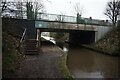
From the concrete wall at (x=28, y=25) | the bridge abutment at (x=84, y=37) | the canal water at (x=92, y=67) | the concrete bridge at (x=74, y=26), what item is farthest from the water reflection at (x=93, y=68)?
the bridge abutment at (x=84, y=37)

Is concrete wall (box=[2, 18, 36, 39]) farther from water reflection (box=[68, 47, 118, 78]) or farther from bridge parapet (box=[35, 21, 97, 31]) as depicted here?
water reflection (box=[68, 47, 118, 78])

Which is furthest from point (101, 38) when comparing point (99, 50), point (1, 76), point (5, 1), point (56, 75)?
point (1, 76)

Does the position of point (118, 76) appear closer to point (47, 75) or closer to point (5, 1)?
point (47, 75)

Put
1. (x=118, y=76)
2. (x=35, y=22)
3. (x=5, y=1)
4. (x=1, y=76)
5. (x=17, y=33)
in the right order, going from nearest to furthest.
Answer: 1. (x=1, y=76)
2. (x=118, y=76)
3. (x=5, y=1)
4. (x=17, y=33)
5. (x=35, y=22)

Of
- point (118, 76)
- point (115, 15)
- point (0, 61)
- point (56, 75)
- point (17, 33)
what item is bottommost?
point (118, 76)

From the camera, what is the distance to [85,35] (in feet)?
97.4

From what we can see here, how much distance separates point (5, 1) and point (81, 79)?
6.96 metres

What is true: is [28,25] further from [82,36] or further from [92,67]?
[82,36]

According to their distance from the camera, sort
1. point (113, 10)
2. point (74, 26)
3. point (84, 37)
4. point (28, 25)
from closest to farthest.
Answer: point (28, 25) → point (74, 26) → point (84, 37) → point (113, 10)

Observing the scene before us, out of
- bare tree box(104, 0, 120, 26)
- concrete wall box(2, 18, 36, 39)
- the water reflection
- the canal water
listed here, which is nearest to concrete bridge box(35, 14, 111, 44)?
concrete wall box(2, 18, 36, 39)

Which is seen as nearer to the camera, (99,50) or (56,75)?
(56,75)

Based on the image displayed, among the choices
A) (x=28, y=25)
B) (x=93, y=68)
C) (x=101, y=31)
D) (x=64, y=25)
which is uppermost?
(x=64, y=25)

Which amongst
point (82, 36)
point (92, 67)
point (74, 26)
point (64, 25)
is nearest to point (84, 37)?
point (82, 36)

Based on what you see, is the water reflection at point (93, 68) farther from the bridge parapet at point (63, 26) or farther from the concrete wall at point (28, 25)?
the bridge parapet at point (63, 26)
